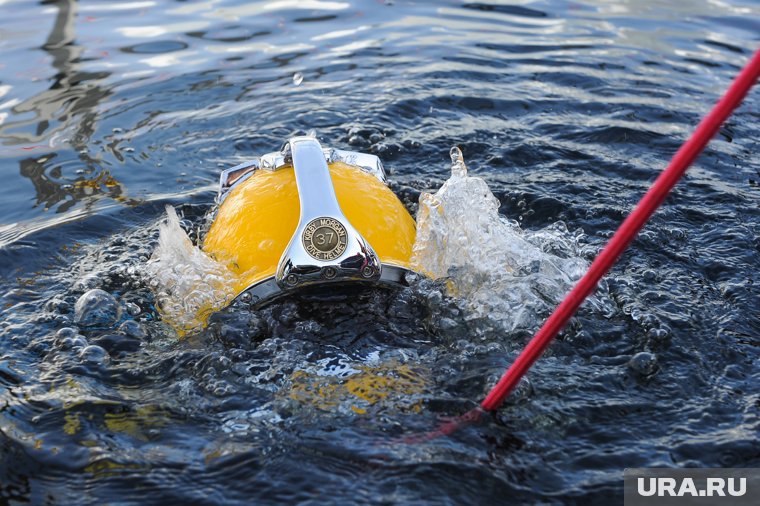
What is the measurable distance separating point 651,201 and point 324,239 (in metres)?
1.27

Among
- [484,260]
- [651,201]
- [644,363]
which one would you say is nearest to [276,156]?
[484,260]

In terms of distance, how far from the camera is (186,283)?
9.98 feet

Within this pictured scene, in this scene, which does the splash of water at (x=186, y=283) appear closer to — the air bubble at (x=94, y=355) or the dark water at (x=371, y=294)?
the dark water at (x=371, y=294)

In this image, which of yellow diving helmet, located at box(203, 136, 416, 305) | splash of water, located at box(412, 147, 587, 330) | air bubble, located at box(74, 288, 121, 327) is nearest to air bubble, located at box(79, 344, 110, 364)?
air bubble, located at box(74, 288, 121, 327)

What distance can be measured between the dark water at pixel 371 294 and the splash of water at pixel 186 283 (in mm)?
85

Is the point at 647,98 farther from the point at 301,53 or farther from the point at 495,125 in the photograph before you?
the point at 301,53

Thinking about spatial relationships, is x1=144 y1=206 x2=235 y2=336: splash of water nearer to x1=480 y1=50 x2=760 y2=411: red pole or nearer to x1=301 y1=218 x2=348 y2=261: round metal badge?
x1=301 y1=218 x2=348 y2=261: round metal badge

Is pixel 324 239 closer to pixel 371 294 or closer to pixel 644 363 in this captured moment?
pixel 371 294

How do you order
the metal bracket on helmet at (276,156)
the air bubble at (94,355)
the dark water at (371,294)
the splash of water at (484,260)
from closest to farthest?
1. the dark water at (371,294)
2. the air bubble at (94,355)
3. the splash of water at (484,260)
4. the metal bracket on helmet at (276,156)

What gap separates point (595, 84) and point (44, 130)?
3780 millimetres

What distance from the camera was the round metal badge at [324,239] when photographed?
278 centimetres

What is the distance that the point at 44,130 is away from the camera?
5.49 metres

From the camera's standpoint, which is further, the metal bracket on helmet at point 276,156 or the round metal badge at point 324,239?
the metal bracket on helmet at point 276,156

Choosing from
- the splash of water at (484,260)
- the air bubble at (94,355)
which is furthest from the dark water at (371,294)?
the splash of water at (484,260)
